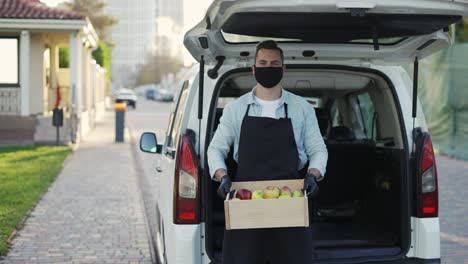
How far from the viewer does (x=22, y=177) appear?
12.8 meters

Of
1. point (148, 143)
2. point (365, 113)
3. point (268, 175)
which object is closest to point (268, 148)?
point (268, 175)

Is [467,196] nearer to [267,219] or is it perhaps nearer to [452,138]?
[452,138]

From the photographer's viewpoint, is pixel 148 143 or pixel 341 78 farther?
pixel 148 143

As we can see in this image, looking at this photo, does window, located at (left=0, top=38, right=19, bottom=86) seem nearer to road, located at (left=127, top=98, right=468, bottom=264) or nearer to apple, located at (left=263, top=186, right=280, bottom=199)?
road, located at (left=127, top=98, right=468, bottom=264)

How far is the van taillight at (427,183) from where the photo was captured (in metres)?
4.56

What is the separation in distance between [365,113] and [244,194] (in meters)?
2.83

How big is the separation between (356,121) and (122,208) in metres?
4.47

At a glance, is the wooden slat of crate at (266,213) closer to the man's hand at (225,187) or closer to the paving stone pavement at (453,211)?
the man's hand at (225,187)

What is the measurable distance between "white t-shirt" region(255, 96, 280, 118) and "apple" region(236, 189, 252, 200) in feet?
1.47

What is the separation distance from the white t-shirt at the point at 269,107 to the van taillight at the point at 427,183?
1076 mm

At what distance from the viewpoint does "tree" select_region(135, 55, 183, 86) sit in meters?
130

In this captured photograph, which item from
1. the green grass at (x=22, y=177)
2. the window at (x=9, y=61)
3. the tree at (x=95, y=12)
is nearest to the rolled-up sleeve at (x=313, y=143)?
the green grass at (x=22, y=177)

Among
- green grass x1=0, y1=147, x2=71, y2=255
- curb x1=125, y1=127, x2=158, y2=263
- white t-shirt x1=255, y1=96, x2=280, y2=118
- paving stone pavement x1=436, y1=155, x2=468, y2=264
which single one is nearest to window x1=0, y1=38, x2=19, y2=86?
green grass x1=0, y1=147, x2=71, y2=255

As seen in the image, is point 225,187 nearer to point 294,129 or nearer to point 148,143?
point 294,129
